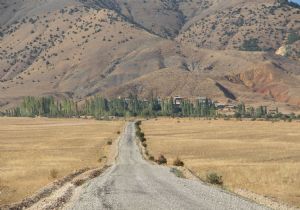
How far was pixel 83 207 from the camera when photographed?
1005 inches

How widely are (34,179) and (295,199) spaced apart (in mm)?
23919

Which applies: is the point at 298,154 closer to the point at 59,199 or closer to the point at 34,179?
the point at 34,179

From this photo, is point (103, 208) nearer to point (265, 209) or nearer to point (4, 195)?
point (265, 209)

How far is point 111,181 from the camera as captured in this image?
130 feet

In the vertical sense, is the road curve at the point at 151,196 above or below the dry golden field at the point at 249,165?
above

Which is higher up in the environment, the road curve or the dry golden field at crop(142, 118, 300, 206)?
the road curve

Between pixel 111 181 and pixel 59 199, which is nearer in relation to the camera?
pixel 59 199

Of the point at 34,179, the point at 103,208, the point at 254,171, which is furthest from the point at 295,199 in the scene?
the point at 34,179

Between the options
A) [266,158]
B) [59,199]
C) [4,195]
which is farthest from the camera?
[266,158]

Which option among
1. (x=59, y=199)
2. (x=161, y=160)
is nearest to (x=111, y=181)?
(x=59, y=199)

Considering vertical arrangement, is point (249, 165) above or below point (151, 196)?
below

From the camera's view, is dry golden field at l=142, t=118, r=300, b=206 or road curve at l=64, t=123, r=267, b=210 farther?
dry golden field at l=142, t=118, r=300, b=206

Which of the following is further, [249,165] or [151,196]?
[249,165]

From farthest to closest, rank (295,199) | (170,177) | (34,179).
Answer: (34,179) → (170,177) → (295,199)
